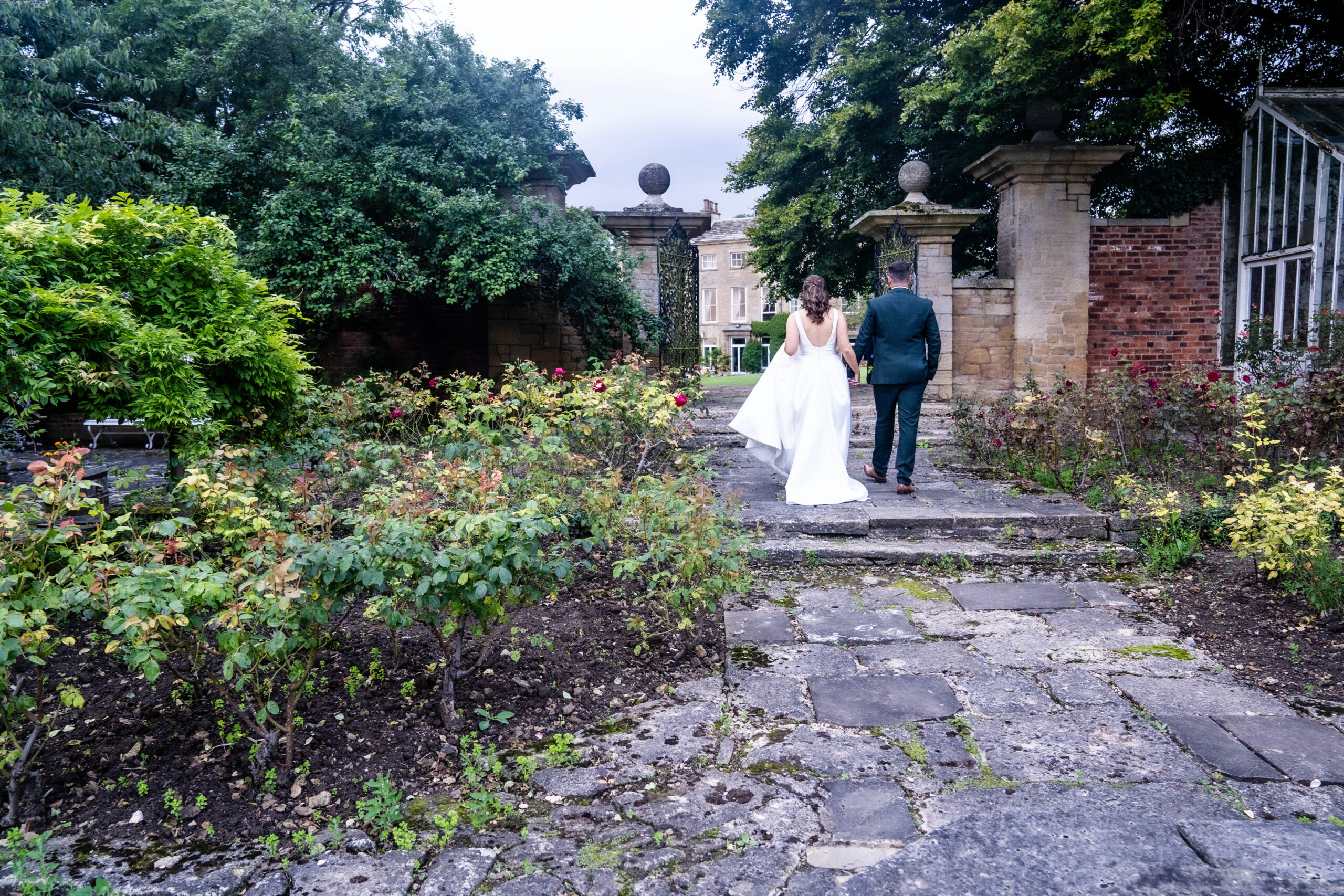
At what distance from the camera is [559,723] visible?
3.07 metres

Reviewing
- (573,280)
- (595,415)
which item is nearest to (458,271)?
(573,280)

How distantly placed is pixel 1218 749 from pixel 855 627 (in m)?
1.58

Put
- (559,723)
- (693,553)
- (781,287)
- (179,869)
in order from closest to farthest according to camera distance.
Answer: (179,869), (559,723), (693,553), (781,287)

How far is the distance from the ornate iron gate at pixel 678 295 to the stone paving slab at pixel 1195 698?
27.0 ft

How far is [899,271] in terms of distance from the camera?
21.0 ft

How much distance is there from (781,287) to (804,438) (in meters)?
10.5

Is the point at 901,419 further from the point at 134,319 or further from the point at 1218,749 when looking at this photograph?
the point at 134,319

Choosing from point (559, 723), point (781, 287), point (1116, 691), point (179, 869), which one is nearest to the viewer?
point (179, 869)

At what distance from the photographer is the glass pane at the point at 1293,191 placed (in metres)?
10.3

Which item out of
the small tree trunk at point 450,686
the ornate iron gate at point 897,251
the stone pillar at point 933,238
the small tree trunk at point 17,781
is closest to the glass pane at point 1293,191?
the stone pillar at point 933,238

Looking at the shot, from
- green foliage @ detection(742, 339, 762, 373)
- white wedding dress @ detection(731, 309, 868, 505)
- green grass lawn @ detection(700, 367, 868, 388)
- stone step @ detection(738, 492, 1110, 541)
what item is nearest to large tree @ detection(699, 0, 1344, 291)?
green grass lawn @ detection(700, 367, 868, 388)

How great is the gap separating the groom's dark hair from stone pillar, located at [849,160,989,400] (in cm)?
375

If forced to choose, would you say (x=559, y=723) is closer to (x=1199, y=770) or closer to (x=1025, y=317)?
(x=1199, y=770)

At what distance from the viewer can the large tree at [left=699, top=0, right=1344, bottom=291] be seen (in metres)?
10.1
